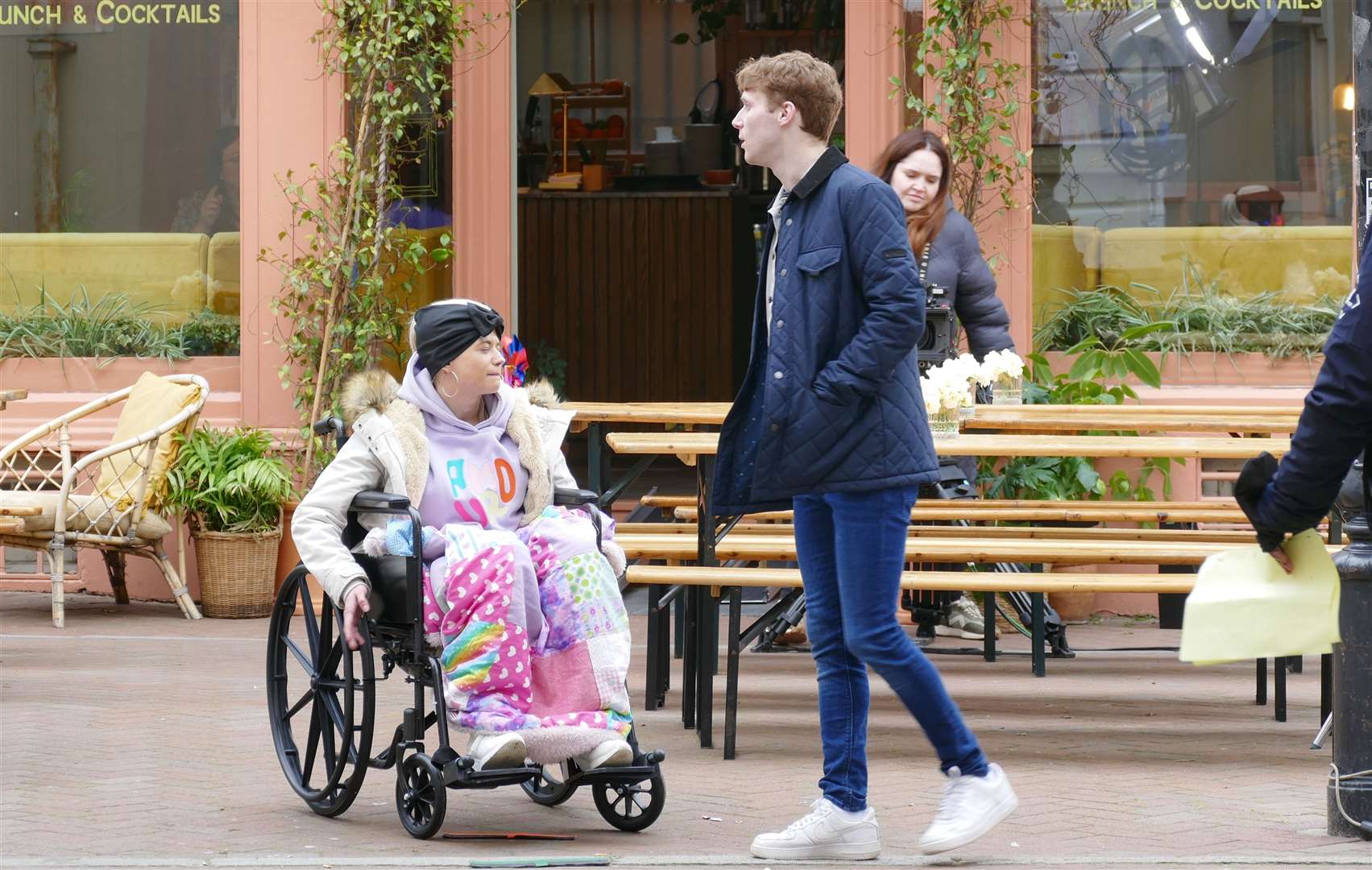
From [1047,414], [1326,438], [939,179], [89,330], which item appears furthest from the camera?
[89,330]

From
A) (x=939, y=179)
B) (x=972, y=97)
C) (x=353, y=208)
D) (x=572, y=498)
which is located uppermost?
(x=972, y=97)

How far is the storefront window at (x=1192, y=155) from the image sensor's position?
892 centimetres

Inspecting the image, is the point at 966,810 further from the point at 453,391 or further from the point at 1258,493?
the point at 453,391

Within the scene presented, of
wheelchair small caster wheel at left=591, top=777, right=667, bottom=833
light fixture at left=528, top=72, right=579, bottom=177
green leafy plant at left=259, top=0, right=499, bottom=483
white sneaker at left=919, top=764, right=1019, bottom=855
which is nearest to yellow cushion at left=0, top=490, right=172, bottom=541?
green leafy plant at left=259, top=0, right=499, bottom=483

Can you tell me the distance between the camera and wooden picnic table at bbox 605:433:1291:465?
584cm

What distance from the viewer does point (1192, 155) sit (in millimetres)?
9008

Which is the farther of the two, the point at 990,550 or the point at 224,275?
the point at 224,275

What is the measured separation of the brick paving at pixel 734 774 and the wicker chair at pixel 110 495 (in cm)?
63

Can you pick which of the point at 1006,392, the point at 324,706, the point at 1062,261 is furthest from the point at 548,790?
the point at 1062,261

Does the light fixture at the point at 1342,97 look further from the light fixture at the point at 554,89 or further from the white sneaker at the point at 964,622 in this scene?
the light fixture at the point at 554,89

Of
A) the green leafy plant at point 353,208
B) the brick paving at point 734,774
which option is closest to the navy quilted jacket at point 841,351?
the brick paving at point 734,774

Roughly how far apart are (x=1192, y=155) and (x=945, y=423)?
338cm

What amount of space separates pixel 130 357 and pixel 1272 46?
5636 millimetres

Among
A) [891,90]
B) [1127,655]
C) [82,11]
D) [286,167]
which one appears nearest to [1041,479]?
[1127,655]
